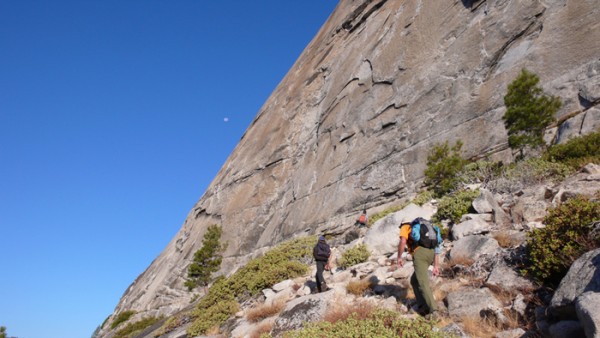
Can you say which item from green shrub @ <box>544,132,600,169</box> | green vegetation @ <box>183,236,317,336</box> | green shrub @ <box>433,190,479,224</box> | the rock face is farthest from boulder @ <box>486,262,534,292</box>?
the rock face

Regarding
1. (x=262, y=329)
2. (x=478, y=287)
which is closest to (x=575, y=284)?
(x=478, y=287)

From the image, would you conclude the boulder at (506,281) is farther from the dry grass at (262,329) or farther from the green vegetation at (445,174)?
the green vegetation at (445,174)

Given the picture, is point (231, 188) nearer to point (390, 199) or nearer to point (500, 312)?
point (390, 199)

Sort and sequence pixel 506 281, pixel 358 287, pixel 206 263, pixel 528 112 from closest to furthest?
pixel 506 281, pixel 358 287, pixel 528 112, pixel 206 263

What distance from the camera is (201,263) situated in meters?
33.0

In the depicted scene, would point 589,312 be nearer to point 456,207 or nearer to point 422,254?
point 422,254

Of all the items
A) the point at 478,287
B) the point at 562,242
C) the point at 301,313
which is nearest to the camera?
the point at 562,242

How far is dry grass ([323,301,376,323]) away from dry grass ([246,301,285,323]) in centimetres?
259

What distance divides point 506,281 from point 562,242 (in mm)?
1144

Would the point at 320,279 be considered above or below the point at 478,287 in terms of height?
above

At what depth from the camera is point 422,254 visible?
7.55m

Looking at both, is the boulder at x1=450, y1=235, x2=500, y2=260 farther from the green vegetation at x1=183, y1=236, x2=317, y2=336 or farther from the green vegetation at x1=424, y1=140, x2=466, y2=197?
the green vegetation at x1=424, y1=140, x2=466, y2=197

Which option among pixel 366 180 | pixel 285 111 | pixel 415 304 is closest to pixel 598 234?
pixel 415 304

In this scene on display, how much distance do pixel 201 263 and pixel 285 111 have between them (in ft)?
59.5
